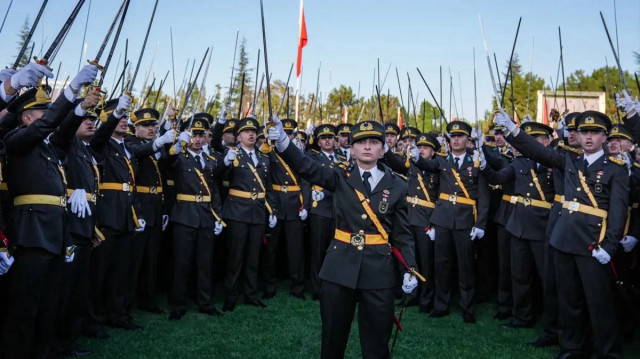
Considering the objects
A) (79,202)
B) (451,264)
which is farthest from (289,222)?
(79,202)

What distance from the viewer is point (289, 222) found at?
9.13 metres

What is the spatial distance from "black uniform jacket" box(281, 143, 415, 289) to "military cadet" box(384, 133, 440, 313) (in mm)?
3892

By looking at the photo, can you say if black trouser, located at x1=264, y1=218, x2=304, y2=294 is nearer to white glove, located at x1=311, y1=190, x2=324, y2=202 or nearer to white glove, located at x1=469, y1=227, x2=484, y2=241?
white glove, located at x1=311, y1=190, x2=324, y2=202

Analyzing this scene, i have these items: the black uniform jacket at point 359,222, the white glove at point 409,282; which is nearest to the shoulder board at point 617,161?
the black uniform jacket at point 359,222

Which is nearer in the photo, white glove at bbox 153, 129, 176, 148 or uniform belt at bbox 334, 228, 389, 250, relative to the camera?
uniform belt at bbox 334, 228, 389, 250

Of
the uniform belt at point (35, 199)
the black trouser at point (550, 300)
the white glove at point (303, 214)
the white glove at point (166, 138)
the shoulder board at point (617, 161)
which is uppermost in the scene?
the white glove at point (166, 138)

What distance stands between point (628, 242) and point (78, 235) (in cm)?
624

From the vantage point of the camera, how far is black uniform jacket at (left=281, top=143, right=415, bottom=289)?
4.30 m

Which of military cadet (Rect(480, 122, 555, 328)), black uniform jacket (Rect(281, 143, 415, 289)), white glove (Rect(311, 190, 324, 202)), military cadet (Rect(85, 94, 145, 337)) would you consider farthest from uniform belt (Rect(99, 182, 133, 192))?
military cadet (Rect(480, 122, 555, 328))

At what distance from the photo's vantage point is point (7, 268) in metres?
4.23

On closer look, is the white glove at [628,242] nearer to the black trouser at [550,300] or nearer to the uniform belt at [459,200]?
the black trouser at [550,300]

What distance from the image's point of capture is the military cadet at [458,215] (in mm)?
8023

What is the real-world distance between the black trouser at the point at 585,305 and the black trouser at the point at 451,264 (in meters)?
1.93

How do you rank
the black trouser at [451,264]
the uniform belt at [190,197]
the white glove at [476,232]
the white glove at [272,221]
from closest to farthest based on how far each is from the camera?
1. the uniform belt at [190,197]
2. the white glove at [476,232]
3. the black trouser at [451,264]
4. the white glove at [272,221]
